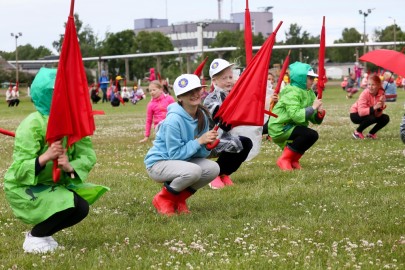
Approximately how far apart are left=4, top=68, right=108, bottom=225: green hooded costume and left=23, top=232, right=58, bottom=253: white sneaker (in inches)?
7.9

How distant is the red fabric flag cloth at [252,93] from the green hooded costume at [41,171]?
2167 millimetres

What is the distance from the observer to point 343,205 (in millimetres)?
9203

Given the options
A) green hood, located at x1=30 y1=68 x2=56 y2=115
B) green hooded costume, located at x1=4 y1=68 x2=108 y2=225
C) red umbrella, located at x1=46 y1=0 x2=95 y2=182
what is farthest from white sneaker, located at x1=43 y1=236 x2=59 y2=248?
green hood, located at x1=30 y1=68 x2=56 y2=115

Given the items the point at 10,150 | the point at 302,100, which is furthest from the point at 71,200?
the point at 10,150

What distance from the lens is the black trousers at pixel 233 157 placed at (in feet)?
35.9

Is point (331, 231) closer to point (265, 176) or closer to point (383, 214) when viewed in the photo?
point (383, 214)

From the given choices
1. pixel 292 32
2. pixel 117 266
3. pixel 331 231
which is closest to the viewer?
pixel 117 266

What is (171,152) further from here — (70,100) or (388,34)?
(388,34)

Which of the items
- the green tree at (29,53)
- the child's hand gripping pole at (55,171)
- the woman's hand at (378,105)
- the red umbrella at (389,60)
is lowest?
the woman's hand at (378,105)

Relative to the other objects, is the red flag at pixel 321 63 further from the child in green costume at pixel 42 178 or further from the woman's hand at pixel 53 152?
the woman's hand at pixel 53 152

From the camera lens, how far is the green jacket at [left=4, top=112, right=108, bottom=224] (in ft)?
22.7

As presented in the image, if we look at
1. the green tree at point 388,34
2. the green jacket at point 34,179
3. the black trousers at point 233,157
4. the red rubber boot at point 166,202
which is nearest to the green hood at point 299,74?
the black trousers at point 233,157

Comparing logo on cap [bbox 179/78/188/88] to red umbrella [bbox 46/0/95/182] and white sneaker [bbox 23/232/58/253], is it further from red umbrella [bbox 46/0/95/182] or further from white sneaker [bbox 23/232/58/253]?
white sneaker [bbox 23/232/58/253]

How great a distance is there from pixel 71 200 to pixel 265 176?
5586 millimetres
